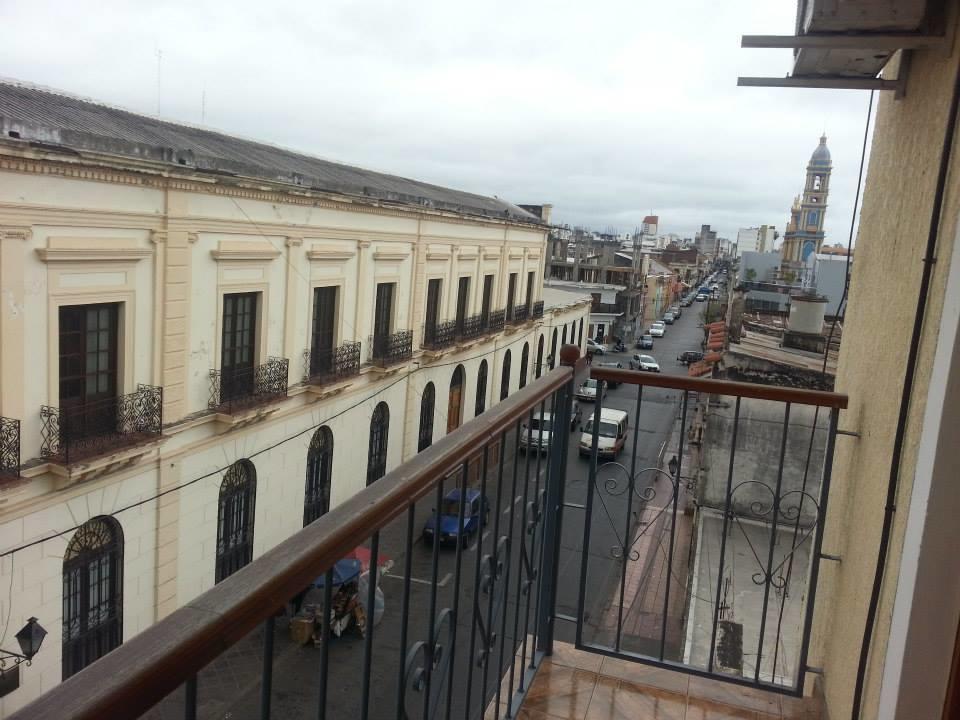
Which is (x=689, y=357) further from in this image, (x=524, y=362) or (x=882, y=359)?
(x=882, y=359)

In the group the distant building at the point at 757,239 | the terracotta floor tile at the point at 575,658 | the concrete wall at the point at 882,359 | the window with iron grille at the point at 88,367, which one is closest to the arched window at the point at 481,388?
the window with iron grille at the point at 88,367

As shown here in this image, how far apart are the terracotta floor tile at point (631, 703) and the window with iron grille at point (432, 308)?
41.6ft

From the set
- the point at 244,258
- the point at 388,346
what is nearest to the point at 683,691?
the point at 244,258

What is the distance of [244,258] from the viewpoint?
31.1ft

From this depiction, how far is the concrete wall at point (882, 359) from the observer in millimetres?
1821

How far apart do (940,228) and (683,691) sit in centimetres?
170

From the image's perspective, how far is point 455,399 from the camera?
17578mm

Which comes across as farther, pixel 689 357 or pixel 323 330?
pixel 689 357

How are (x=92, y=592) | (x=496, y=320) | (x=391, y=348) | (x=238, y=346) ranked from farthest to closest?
(x=496, y=320) → (x=391, y=348) → (x=238, y=346) → (x=92, y=592)

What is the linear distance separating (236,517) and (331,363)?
109 inches

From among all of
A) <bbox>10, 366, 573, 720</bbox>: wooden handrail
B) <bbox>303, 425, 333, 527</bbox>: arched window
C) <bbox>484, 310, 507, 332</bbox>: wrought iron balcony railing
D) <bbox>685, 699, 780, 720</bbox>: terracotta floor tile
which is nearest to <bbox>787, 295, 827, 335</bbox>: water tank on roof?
<bbox>303, 425, 333, 527</bbox>: arched window

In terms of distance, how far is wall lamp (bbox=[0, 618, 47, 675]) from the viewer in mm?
6961

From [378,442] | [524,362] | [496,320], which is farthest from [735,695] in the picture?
[524,362]

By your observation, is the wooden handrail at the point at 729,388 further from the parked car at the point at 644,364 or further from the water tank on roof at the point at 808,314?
the parked car at the point at 644,364
